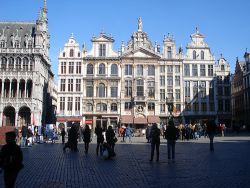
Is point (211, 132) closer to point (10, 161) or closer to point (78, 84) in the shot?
point (10, 161)

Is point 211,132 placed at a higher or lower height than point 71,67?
lower

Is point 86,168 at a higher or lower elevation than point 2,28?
lower

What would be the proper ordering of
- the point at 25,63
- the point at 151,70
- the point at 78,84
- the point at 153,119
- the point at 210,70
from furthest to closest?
the point at 210,70 → the point at 151,70 → the point at 78,84 → the point at 153,119 → the point at 25,63

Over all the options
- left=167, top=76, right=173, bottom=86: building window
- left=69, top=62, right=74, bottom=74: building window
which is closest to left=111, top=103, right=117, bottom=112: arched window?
left=69, top=62, right=74, bottom=74: building window

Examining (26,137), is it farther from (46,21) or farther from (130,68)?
(46,21)

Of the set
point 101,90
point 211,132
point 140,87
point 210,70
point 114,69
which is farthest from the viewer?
point 210,70

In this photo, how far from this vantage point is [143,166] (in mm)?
13062

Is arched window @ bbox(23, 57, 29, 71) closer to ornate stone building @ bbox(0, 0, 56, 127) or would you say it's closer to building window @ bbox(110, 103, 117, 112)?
ornate stone building @ bbox(0, 0, 56, 127)

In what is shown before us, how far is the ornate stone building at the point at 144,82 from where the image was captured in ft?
189

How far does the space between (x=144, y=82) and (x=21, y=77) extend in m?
23.8

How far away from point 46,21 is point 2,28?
9679 mm

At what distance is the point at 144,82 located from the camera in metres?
58.7

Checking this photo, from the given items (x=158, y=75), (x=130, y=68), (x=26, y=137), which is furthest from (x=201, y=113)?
(x=26, y=137)

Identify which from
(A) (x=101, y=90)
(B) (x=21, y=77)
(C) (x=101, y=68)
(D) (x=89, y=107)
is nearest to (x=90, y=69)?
(C) (x=101, y=68)
